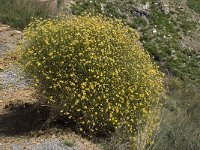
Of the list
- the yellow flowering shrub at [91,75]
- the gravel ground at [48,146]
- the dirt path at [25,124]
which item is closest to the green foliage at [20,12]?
the dirt path at [25,124]

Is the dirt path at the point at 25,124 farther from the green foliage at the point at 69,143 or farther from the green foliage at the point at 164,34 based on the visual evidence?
the green foliage at the point at 164,34

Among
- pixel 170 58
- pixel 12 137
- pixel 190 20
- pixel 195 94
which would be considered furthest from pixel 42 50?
pixel 190 20

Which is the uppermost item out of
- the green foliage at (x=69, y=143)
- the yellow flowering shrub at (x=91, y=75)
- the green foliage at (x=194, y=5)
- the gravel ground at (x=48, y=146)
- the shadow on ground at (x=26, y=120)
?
the yellow flowering shrub at (x=91, y=75)

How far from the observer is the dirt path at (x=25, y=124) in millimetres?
7284

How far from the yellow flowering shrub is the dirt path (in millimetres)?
303

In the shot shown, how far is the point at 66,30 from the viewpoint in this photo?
24.6 feet

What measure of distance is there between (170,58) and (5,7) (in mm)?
6710

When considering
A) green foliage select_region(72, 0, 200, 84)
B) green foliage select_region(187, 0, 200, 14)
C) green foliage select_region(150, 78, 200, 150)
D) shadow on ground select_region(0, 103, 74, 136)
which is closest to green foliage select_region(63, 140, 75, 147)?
shadow on ground select_region(0, 103, 74, 136)

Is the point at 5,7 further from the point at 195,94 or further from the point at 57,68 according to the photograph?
the point at 57,68

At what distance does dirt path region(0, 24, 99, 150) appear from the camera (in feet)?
23.9

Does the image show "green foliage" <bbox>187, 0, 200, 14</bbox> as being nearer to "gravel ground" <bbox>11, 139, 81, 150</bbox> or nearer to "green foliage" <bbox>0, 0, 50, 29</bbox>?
"green foliage" <bbox>0, 0, 50, 29</bbox>

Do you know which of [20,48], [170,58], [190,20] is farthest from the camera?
[190,20]

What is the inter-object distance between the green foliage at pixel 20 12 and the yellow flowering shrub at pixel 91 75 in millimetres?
6649

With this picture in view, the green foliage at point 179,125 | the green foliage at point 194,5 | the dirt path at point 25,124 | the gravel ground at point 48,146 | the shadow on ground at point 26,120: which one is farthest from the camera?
the green foliage at point 194,5
